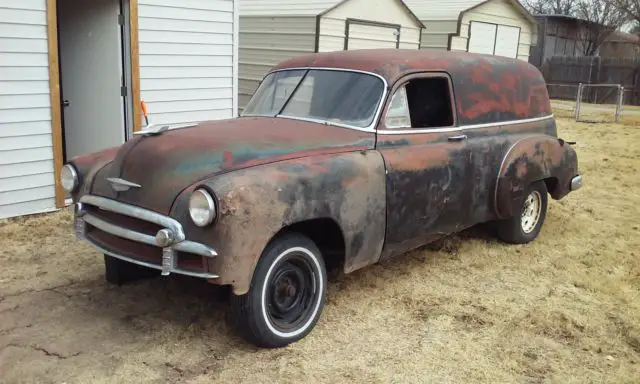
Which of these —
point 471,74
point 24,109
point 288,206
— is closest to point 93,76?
point 24,109

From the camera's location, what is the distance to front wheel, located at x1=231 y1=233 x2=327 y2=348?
3773 mm

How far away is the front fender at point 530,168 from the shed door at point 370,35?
8013mm

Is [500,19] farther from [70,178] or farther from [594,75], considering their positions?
[70,178]

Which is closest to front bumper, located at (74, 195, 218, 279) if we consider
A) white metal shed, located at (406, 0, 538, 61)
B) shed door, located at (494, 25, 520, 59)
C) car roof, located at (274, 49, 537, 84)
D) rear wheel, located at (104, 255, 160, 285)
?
rear wheel, located at (104, 255, 160, 285)

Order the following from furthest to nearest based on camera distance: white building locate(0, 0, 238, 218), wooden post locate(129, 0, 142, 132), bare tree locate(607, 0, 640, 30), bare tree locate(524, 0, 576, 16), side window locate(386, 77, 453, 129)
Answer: bare tree locate(524, 0, 576, 16) → bare tree locate(607, 0, 640, 30) → wooden post locate(129, 0, 142, 132) → white building locate(0, 0, 238, 218) → side window locate(386, 77, 453, 129)

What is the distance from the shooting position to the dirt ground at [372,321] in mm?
3734

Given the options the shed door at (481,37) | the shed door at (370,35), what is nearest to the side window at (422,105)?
the shed door at (370,35)

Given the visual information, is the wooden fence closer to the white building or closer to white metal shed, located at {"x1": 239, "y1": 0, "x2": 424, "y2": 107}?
white metal shed, located at {"x1": 239, "y1": 0, "x2": 424, "y2": 107}

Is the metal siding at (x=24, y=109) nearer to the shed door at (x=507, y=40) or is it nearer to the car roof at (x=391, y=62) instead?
the car roof at (x=391, y=62)

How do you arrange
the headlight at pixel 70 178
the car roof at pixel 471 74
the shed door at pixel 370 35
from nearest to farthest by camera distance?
the headlight at pixel 70 178
the car roof at pixel 471 74
the shed door at pixel 370 35

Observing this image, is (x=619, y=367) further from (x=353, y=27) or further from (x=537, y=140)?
(x=353, y=27)

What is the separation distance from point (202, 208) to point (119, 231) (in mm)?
754

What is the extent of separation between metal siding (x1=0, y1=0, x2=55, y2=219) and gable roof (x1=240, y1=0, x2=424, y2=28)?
24.7ft

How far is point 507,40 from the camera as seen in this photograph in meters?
20.4
